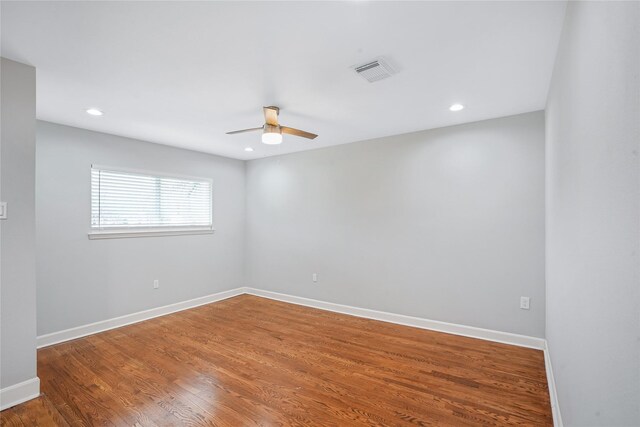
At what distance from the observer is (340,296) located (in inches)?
178

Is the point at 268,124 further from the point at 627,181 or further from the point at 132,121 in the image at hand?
the point at 627,181

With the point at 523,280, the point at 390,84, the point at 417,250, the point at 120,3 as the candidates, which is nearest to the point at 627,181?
the point at 390,84

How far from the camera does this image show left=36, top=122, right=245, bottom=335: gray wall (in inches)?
133

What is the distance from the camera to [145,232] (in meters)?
4.23

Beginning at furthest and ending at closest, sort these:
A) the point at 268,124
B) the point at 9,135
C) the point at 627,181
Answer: the point at 268,124 → the point at 9,135 → the point at 627,181

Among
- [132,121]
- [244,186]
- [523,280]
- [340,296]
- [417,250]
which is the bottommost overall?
[340,296]

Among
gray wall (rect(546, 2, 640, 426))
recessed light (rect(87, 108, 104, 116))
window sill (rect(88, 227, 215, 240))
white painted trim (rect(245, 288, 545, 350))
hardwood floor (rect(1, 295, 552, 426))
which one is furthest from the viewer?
window sill (rect(88, 227, 215, 240))

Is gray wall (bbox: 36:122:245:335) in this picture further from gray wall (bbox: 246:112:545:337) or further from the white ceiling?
gray wall (bbox: 246:112:545:337)

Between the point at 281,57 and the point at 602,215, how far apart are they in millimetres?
1961

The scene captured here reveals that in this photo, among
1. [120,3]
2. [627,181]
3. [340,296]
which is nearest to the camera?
[627,181]

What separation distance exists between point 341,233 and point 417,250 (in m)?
1.16

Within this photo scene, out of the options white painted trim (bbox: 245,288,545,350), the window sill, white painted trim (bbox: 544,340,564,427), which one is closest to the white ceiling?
the window sill

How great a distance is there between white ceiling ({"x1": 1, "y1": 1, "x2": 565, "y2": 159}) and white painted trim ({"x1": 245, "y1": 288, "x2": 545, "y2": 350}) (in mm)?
2386

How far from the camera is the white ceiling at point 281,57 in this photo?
5.42 ft
